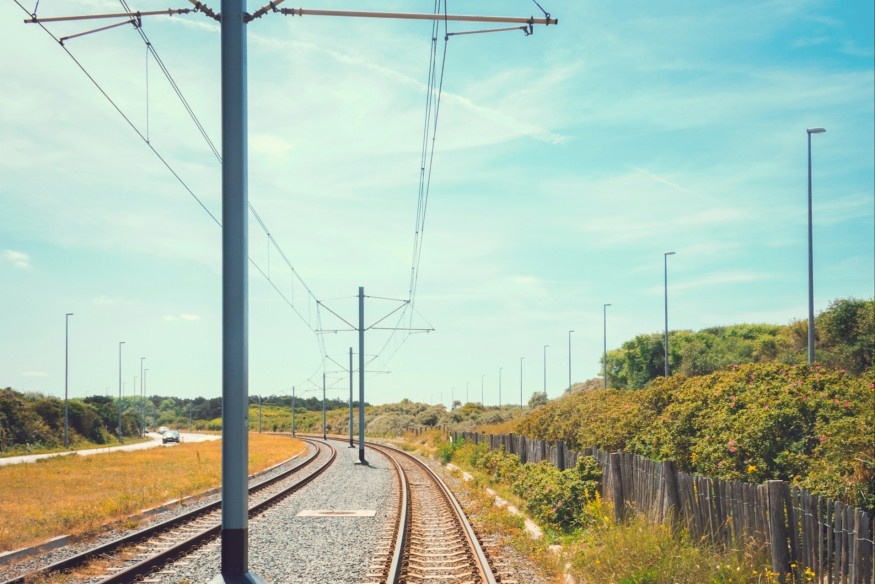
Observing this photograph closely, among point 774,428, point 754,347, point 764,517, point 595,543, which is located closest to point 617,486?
point 595,543

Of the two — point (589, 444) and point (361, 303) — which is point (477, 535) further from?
point (361, 303)

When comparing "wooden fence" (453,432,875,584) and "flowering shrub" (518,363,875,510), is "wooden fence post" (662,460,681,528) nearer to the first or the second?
"wooden fence" (453,432,875,584)

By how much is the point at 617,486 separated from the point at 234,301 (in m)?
9.11

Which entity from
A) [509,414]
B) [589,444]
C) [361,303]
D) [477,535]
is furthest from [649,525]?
[509,414]

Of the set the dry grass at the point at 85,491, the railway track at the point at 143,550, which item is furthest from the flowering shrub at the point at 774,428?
the dry grass at the point at 85,491

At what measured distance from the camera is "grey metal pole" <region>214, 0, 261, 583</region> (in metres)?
7.63

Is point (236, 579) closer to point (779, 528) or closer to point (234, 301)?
point (234, 301)

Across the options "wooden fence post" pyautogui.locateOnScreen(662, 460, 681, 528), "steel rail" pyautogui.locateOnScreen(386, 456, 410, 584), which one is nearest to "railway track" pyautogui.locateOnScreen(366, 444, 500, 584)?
"steel rail" pyautogui.locateOnScreen(386, 456, 410, 584)

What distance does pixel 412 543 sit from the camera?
14.4 metres

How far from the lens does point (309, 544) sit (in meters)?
14.7

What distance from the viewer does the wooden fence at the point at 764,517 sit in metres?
7.84

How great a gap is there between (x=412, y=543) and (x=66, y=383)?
2029 inches

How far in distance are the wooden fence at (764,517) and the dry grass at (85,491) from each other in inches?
429

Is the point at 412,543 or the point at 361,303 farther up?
the point at 361,303
